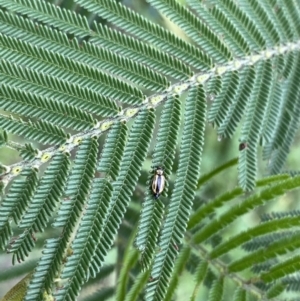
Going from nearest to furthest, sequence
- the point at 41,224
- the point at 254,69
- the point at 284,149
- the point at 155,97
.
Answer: the point at 41,224
the point at 155,97
the point at 254,69
the point at 284,149

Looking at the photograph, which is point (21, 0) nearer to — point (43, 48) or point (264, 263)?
point (43, 48)

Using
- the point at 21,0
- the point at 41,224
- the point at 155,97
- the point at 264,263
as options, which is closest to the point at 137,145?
the point at 155,97

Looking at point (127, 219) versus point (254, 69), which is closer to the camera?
point (254, 69)

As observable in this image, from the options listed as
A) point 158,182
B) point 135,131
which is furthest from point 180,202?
point 135,131

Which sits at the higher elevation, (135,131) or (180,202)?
(135,131)

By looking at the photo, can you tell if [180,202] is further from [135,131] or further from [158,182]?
[135,131]
